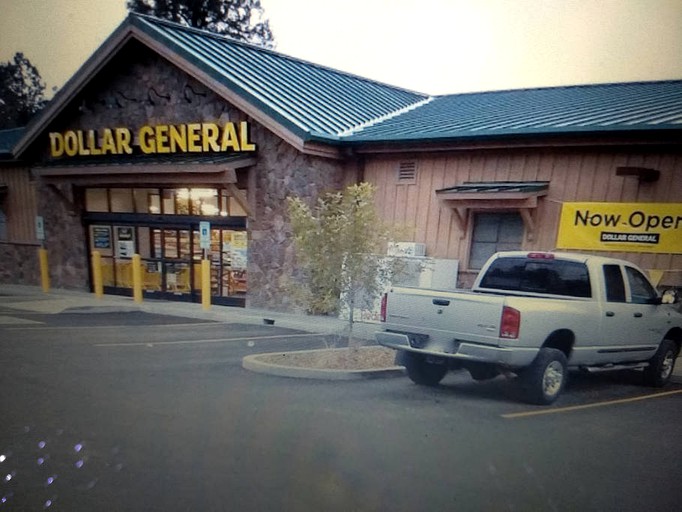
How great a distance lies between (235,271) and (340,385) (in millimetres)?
7037

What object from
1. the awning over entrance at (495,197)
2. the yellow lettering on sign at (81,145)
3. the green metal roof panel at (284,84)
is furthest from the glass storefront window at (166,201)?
the awning over entrance at (495,197)

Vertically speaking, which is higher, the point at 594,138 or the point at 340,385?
the point at 594,138

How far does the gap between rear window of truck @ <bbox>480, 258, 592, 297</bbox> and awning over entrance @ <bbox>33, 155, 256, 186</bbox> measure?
6645 millimetres

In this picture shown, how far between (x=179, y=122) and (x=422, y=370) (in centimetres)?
959

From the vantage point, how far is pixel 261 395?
16.0 ft

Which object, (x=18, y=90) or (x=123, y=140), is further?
(x=123, y=140)

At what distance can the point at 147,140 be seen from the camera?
39.3ft

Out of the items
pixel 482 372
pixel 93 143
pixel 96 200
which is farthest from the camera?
pixel 96 200

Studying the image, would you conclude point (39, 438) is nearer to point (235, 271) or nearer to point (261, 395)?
point (261, 395)

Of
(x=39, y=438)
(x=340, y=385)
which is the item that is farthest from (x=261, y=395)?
(x=39, y=438)

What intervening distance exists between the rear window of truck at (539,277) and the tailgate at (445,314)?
975 millimetres

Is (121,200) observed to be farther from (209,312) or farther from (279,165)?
(279,165)

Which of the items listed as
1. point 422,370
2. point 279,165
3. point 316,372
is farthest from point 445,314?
point 279,165

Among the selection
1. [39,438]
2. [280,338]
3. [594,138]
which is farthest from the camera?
[280,338]
